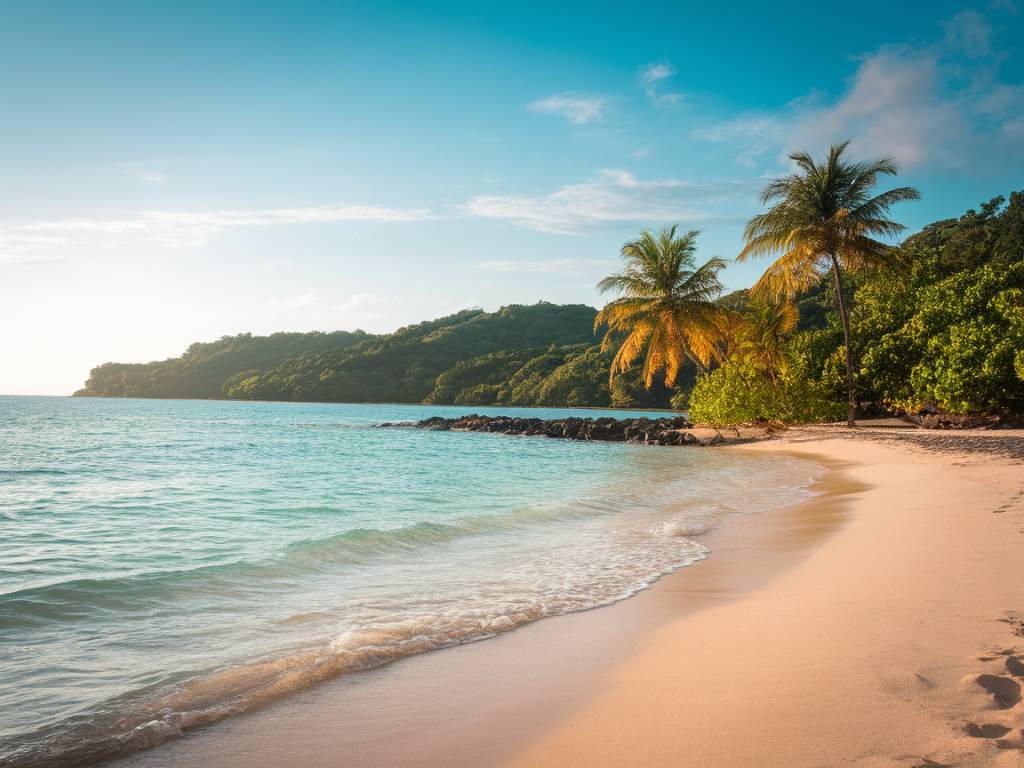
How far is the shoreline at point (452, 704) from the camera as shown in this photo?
2.68 metres

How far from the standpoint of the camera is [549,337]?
10800 cm

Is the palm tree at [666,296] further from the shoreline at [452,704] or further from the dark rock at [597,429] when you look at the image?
the shoreline at [452,704]

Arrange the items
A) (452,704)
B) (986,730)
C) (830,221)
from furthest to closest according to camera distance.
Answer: (830,221) → (452,704) → (986,730)

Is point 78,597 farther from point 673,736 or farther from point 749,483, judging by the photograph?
point 749,483

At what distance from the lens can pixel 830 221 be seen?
24391 millimetres

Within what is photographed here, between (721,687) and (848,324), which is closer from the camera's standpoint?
(721,687)

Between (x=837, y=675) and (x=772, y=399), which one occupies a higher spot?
(x=772, y=399)

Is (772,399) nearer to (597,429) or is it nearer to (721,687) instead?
(597,429)

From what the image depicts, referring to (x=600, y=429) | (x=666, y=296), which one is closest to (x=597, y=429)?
(x=600, y=429)

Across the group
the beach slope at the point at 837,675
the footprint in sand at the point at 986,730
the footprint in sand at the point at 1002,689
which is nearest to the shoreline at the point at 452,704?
the beach slope at the point at 837,675

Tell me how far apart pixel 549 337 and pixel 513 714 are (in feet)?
346

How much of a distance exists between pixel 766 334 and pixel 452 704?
96.5 ft

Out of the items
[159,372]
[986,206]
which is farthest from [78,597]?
[159,372]

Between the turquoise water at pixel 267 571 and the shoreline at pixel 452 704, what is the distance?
208mm
